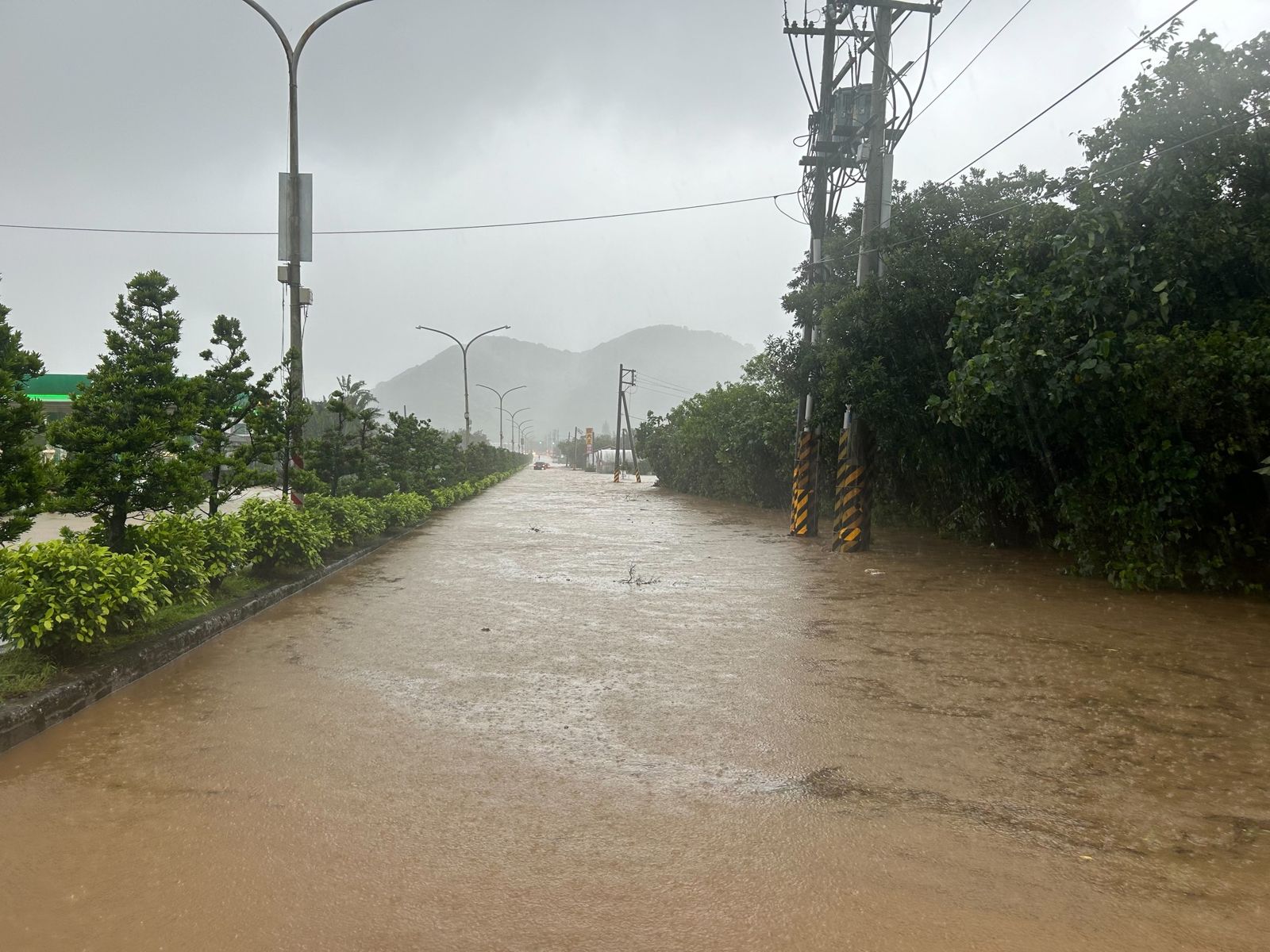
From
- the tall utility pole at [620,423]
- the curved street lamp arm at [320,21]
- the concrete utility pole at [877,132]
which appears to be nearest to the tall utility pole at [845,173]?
the concrete utility pole at [877,132]

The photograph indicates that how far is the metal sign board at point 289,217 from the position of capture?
43.8 ft

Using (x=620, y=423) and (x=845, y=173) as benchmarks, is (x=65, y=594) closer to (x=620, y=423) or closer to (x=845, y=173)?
(x=845, y=173)

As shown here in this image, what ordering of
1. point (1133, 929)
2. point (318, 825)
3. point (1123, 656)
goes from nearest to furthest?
point (1133, 929) < point (318, 825) < point (1123, 656)

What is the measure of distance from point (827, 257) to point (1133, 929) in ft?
48.1

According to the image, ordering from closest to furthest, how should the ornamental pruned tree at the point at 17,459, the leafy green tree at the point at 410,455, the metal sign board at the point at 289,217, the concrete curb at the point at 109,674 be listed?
the concrete curb at the point at 109,674, the ornamental pruned tree at the point at 17,459, the metal sign board at the point at 289,217, the leafy green tree at the point at 410,455

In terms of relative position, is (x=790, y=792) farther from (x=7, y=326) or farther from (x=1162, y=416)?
(x=1162, y=416)

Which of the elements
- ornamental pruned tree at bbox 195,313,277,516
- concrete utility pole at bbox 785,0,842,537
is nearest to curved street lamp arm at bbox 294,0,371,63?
ornamental pruned tree at bbox 195,313,277,516

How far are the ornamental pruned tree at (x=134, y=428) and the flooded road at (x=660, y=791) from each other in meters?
1.51

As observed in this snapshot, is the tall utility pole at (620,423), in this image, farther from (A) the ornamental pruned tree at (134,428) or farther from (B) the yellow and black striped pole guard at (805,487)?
(A) the ornamental pruned tree at (134,428)

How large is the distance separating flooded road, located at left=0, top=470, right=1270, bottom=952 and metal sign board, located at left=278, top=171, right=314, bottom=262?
629 cm

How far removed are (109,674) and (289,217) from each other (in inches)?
337

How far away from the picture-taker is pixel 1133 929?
322 cm

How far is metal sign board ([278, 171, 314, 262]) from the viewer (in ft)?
43.8

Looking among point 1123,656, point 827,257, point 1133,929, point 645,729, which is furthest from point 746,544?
point 1133,929
